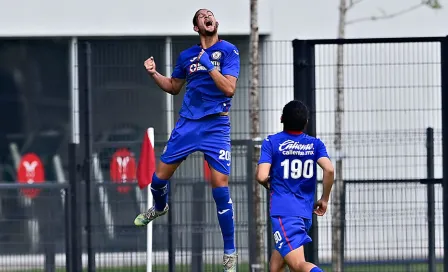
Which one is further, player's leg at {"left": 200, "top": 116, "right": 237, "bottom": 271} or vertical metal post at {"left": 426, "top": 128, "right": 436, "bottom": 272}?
vertical metal post at {"left": 426, "top": 128, "right": 436, "bottom": 272}

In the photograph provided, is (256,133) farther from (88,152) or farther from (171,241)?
(88,152)

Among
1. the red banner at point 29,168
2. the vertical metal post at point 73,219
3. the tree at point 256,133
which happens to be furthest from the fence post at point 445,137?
the red banner at point 29,168

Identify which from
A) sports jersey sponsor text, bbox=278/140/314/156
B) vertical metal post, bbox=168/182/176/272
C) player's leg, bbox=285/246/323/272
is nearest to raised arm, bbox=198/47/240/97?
sports jersey sponsor text, bbox=278/140/314/156

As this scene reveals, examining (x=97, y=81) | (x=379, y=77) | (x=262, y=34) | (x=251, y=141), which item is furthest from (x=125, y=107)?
(x=262, y=34)

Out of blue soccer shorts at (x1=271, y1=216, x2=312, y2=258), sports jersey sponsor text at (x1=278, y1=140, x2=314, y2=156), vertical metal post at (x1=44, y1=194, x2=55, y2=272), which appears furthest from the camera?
vertical metal post at (x1=44, y1=194, x2=55, y2=272)

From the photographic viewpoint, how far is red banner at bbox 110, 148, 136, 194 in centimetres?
Answer: 1324

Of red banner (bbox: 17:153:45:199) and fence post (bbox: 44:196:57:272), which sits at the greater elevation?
red banner (bbox: 17:153:45:199)

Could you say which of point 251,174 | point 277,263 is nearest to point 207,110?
point 277,263

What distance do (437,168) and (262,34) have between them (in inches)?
198

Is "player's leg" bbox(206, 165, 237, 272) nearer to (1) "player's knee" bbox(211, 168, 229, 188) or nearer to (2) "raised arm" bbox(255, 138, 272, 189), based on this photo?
(1) "player's knee" bbox(211, 168, 229, 188)

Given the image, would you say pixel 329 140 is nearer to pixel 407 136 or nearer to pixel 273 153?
pixel 407 136

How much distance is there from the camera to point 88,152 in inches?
517

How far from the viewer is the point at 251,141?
42.8 feet

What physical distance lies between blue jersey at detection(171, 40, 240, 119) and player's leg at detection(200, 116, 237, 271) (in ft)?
0.41
